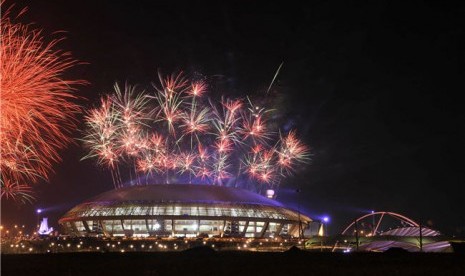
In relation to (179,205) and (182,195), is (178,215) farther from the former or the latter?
(182,195)

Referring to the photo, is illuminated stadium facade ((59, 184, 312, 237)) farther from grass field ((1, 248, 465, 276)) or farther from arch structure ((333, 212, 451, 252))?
grass field ((1, 248, 465, 276))

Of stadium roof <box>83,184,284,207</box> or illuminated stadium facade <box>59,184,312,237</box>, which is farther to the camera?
stadium roof <box>83,184,284,207</box>

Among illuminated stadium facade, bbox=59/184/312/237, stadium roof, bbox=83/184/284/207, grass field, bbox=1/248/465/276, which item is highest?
stadium roof, bbox=83/184/284/207

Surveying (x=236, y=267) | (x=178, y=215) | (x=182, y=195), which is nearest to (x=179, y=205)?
(x=178, y=215)

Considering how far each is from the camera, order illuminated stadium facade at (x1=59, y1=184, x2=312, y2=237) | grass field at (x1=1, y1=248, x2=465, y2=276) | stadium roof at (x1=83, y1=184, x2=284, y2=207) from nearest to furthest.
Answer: grass field at (x1=1, y1=248, x2=465, y2=276), illuminated stadium facade at (x1=59, y1=184, x2=312, y2=237), stadium roof at (x1=83, y1=184, x2=284, y2=207)

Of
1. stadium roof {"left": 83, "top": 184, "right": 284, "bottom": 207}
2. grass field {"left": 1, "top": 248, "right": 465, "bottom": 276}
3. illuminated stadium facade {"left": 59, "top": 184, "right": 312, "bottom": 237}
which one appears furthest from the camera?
stadium roof {"left": 83, "top": 184, "right": 284, "bottom": 207}

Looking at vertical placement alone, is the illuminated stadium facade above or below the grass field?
above

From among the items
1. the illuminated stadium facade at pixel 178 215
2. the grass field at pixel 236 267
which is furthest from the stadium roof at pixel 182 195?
the grass field at pixel 236 267

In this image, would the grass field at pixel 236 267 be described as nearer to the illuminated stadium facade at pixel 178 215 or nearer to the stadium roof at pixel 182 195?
the illuminated stadium facade at pixel 178 215

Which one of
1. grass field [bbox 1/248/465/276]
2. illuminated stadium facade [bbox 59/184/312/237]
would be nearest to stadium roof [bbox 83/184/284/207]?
illuminated stadium facade [bbox 59/184/312/237]
